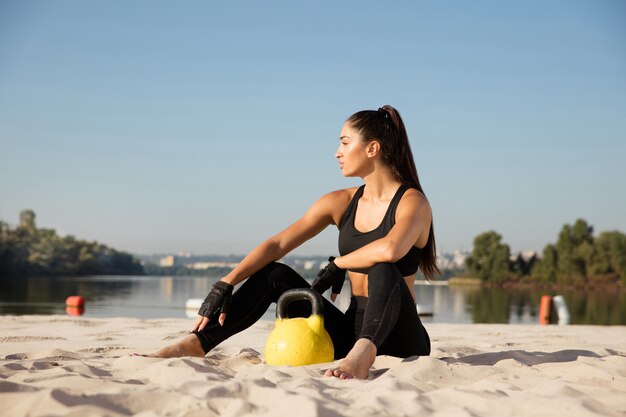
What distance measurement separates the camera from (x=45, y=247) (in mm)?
82438

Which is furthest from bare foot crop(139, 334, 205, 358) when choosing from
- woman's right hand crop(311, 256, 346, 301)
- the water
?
the water

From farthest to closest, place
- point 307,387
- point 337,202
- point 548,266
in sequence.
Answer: point 548,266 < point 337,202 < point 307,387

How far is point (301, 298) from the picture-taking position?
334 centimetres

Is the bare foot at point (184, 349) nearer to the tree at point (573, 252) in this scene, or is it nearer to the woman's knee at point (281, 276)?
the woman's knee at point (281, 276)

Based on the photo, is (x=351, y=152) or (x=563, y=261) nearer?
(x=351, y=152)

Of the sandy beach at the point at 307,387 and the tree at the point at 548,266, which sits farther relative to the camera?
the tree at the point at 548,266

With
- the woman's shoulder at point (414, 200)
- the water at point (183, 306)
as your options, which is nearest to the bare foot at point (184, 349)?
the woman's shoulder at point (414, 200)

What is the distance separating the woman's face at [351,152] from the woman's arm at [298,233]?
0.77 ft

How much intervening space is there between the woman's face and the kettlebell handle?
660 millimetres

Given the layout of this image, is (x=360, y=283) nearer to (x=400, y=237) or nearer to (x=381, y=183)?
(x=400, y=237)

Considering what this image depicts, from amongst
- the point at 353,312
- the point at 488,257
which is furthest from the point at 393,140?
the point at 488,257

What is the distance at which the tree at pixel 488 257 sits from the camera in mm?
72062

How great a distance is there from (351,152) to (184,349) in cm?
129

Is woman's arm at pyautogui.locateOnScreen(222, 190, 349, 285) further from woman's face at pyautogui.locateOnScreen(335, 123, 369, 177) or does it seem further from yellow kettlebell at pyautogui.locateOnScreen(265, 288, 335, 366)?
yellow kettlebell at pyautogui.locateOnScreen(265, 288, 335, 366)
